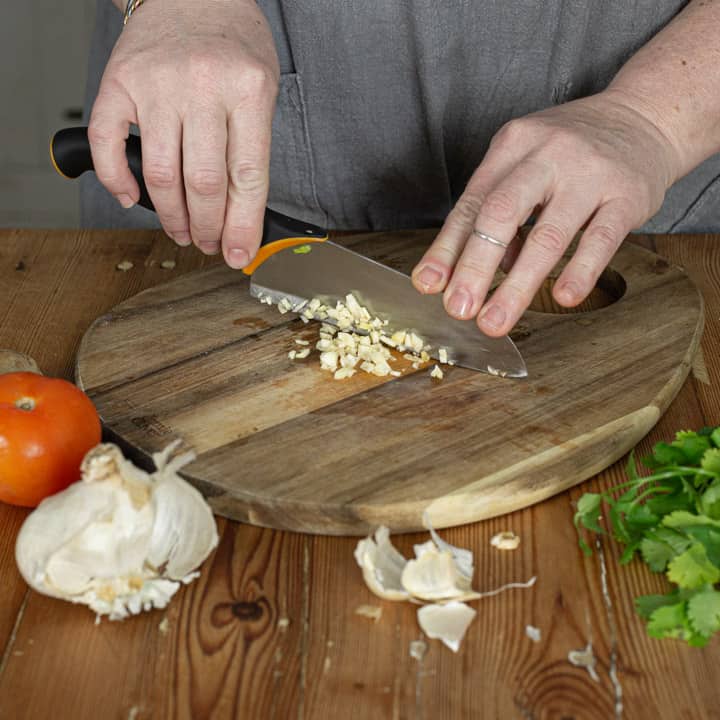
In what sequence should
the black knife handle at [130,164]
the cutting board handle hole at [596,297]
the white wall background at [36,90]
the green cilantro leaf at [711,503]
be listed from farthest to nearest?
the white wall background at [36,90], the cutting board handle hole at [596,297], the black knife handle at [130,164], the green cilantro leaf at [711,503]

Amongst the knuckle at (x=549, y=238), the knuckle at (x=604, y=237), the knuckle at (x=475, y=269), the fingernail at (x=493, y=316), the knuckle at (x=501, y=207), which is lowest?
the fingernail at (x=493, y=316)

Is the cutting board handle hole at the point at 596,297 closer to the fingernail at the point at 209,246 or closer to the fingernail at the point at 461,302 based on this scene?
the fingernail at the point at 461,302

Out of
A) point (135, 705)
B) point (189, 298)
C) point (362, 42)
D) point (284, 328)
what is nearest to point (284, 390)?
point (284, 328)

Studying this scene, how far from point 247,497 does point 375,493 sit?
119mm

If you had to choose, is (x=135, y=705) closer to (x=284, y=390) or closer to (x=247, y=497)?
(x=247, y=497)

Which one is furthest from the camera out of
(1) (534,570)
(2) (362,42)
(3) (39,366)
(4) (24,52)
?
(4) (24,52)

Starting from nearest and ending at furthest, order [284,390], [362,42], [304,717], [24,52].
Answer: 1. [304,717]
2. [284,390]
3. [362,42]
4. [24,52]

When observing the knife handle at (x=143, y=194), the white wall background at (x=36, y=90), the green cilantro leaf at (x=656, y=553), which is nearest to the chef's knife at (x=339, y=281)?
the knife handle at (x=143, y=194)

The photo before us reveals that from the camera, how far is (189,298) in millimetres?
1361

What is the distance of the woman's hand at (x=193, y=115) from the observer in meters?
1.12

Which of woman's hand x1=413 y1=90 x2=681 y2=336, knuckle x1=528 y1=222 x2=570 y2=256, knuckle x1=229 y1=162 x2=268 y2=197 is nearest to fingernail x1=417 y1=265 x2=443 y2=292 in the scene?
woman's hand x1=413 y1=90 x2=681 y2=336

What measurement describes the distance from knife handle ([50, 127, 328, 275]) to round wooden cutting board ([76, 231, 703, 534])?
0.33ft

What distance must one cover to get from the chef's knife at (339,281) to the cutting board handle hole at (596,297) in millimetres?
232

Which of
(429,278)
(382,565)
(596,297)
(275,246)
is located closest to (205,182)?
(275,246)
